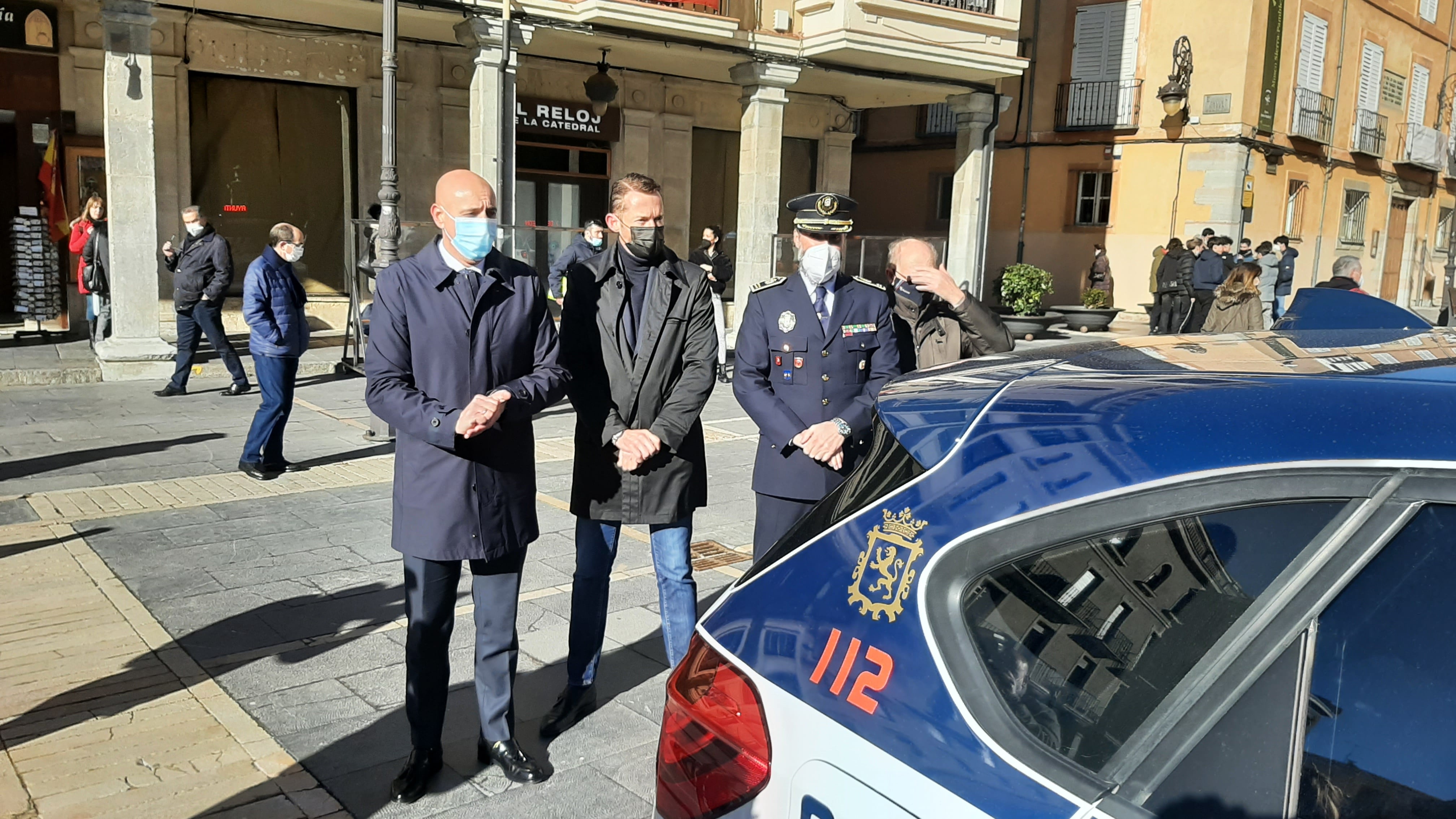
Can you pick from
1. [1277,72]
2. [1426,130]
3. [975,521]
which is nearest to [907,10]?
[1277,72]

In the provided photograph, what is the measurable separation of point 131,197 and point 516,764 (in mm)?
11374

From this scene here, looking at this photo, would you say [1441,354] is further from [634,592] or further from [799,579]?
[634,592]

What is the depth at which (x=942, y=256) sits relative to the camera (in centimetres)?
1991

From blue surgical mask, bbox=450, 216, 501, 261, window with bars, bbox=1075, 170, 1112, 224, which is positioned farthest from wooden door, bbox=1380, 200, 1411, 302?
blue surgical mask, bbox=450, 216, 501, 261

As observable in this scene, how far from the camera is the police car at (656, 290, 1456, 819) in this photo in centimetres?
145

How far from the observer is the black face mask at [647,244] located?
14.0ft

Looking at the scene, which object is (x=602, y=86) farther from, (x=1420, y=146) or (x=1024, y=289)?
(x=1420, y=146)

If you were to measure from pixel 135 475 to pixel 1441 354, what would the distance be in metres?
8.31

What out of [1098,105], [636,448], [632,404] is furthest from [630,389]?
[1098,105]

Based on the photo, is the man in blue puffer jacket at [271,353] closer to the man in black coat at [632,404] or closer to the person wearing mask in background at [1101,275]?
the man in black coat at [632,404]

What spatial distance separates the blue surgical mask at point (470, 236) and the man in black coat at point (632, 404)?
544mm

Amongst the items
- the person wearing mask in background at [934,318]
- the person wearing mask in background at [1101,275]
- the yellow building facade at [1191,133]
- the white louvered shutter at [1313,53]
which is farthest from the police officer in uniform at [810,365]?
the white louvered shutter at [1313,53]

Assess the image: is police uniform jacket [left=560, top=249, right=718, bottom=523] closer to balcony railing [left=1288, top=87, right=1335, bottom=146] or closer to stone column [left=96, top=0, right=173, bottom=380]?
stone column [left=96, top=0, right=173, bottom=380]

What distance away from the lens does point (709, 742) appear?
6.51ft
